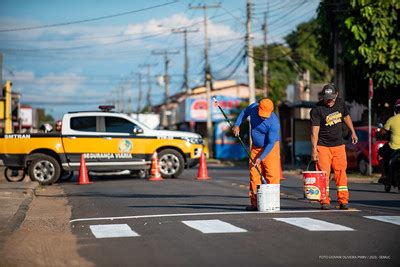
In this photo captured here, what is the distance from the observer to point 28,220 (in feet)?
42.4

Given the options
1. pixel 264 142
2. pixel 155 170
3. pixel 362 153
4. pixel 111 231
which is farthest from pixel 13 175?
pixel 111 231

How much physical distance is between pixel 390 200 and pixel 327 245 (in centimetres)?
680

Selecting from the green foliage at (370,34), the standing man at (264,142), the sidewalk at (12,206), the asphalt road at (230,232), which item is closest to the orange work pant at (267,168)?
the standing man at (264,142)

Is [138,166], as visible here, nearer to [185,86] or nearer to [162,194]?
[162,194]

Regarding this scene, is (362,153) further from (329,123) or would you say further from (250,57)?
(250,57)

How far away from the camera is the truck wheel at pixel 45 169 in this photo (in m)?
23.4

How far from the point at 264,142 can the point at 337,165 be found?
1.18 metres

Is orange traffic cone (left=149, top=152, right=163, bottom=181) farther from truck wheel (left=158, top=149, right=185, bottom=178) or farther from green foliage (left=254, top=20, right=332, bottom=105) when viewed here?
green foliage (left=254, top=20, right=332, bottom=105)

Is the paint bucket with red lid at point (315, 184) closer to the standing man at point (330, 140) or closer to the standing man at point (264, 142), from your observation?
the standing man at point (330, 140)

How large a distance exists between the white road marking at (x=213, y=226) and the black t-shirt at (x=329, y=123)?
2.48 meters

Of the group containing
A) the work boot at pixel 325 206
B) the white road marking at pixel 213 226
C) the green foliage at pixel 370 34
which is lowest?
the white road marking at pixel 213 226

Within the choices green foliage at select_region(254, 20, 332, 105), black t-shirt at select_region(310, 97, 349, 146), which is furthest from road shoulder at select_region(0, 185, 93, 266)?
green foliage at select_region(254, 20, 332, 105)

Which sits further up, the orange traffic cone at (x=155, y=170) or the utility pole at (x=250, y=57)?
the utility pole at (x=250, y=57)

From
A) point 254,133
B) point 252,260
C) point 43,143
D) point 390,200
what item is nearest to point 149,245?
point 252,260
